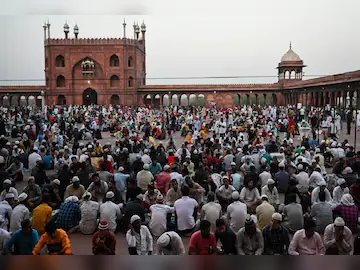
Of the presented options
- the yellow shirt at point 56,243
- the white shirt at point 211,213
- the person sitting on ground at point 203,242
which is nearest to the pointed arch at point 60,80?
the white shirt at point 211,213

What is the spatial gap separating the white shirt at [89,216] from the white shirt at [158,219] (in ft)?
2.53

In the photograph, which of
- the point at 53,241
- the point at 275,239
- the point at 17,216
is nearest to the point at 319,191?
the point at 275,239

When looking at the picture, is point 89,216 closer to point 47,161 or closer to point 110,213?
point 110,213

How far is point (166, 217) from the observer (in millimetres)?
5469

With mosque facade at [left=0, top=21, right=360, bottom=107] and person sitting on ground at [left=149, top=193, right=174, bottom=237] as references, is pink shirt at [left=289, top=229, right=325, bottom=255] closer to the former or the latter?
person sitting on ground at [left=149, top=193, right=174, bottom=237]

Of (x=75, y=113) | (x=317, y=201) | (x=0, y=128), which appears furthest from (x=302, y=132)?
(x=75, y=113)

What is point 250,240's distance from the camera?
412 centimetres

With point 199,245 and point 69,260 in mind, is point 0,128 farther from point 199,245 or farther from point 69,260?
point 69,260

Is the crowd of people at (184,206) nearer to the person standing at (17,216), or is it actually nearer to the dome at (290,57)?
the person standing at (17,216)

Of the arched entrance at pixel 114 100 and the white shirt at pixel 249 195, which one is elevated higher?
the arched entrance at pixel 114 100

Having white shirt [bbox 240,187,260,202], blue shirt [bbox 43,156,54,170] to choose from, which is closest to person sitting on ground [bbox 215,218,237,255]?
white shirt [bbox 240,187,260,202]

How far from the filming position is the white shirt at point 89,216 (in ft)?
17.8

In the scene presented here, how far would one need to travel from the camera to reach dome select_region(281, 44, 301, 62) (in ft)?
131

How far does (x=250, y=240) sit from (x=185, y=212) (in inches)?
53.3
